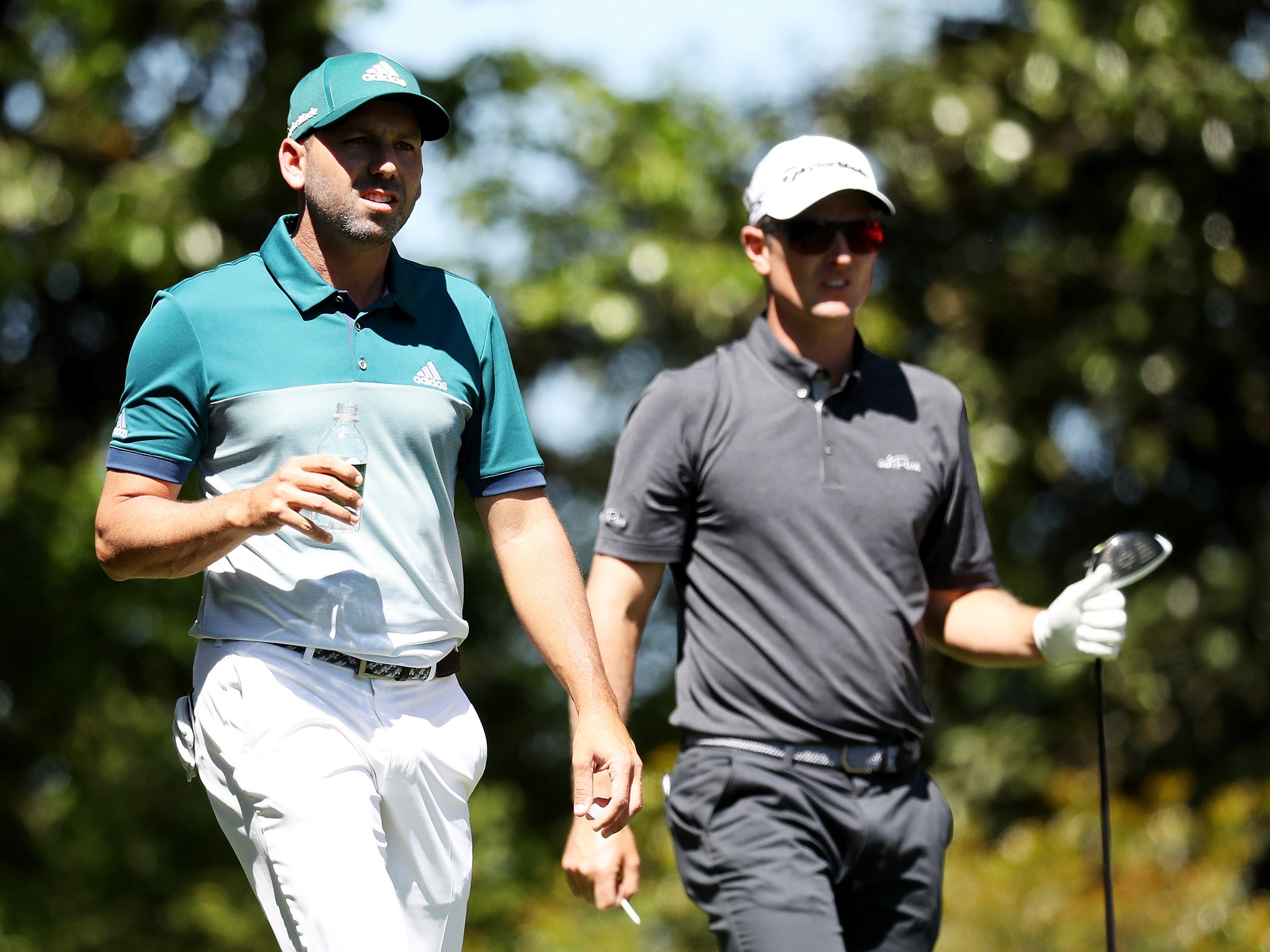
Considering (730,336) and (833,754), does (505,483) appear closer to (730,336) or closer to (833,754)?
(833,754)

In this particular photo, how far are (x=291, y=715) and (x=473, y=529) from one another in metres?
7.77

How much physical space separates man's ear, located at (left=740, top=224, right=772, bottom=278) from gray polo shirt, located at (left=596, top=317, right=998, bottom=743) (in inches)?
7.7

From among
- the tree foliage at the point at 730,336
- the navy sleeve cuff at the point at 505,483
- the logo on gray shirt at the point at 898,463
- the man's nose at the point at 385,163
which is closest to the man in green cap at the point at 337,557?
the man's nose at the point at 385,163

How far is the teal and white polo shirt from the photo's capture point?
3.12 metres

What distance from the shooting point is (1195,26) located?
9.59m

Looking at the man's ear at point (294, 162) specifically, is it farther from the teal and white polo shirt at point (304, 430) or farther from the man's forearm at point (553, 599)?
the man's forearm at point (553, 599)

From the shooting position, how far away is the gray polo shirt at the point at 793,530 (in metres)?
3.86

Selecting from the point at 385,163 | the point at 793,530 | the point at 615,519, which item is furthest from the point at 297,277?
the point at 793,530

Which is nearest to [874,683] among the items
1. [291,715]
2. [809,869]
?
[809,869]

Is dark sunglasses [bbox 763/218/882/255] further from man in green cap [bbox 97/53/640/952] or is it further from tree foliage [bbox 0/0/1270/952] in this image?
tree foliage [bbox 0/0/1270/952]

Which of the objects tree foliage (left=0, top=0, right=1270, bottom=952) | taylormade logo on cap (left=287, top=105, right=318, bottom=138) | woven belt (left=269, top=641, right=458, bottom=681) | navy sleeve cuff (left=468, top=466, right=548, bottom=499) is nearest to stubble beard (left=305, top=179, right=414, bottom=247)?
taylormade logo on cap (left=287, top=105, right=318, bottom=138)

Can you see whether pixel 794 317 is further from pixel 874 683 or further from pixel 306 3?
pixel 306 3

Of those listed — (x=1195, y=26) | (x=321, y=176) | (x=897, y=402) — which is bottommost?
(x=897, y=402)

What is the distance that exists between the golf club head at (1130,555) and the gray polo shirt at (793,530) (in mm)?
377
